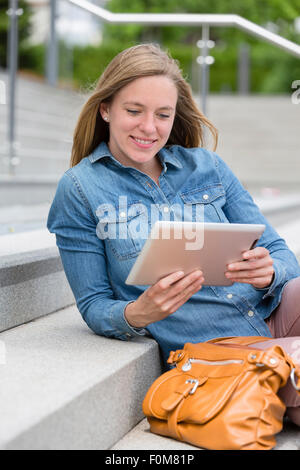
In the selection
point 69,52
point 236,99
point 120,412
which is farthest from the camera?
point 236,99

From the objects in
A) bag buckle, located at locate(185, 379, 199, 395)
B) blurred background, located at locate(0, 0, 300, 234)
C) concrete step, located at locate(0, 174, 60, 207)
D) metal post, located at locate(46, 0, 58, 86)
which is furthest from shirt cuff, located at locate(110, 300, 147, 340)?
metal post, located at locate(46, 0, 58, 86)

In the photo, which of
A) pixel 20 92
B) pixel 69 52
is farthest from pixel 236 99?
pixel 20 92

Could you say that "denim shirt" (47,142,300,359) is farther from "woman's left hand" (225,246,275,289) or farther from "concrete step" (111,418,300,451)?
"concrete step" (111,418,300,451)

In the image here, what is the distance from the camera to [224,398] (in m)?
1.83

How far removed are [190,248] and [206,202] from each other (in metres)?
0.55

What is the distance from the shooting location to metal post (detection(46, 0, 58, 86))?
13.2 metres

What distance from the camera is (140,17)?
4352 mm

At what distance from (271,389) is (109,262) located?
0.72 metres

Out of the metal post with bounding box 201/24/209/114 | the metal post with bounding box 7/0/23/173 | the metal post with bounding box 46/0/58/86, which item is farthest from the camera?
the metal post with bounding box 46/0/58/86

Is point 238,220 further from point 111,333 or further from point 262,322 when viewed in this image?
point 111,333

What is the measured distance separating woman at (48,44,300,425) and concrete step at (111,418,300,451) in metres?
0.25

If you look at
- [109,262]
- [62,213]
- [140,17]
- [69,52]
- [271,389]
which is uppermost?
[69,52]

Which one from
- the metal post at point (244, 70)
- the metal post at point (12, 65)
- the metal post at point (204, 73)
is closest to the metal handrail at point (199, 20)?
the metal post at point (204, 73)
